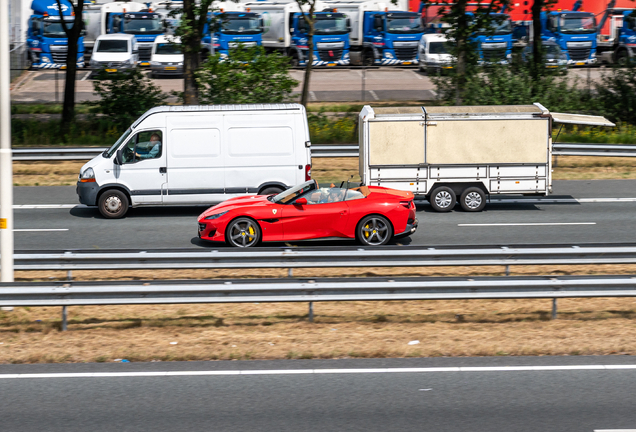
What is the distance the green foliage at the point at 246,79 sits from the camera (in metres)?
24.9

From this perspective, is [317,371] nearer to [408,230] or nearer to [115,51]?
[408,230]

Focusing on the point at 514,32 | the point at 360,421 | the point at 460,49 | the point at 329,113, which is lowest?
the point at 360,421

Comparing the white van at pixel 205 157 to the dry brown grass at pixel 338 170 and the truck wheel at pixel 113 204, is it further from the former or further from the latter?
the dry brown grass at pixel 338 170

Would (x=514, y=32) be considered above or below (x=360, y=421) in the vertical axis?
above

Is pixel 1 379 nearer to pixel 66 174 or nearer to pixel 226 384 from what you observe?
pixel 226 384

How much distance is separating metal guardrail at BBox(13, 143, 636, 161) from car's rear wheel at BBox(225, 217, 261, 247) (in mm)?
9083

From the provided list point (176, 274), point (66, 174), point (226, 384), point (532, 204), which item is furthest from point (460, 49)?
point (226, 384)

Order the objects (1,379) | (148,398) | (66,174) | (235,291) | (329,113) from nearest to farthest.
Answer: (148,398) → (1,379) → (235,291) → (66,174) → (329,113)

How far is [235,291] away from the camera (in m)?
9.28

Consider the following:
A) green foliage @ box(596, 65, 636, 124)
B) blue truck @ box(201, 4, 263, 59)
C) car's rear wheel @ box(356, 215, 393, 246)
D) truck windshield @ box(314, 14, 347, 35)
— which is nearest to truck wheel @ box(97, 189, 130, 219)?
car's rear wheel @ box(356, 215, 393, 246)

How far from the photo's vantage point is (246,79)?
2491 cm

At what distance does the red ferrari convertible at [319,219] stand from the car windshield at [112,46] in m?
27.2

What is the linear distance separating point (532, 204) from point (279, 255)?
954cm

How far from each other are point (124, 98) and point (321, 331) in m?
18.9
